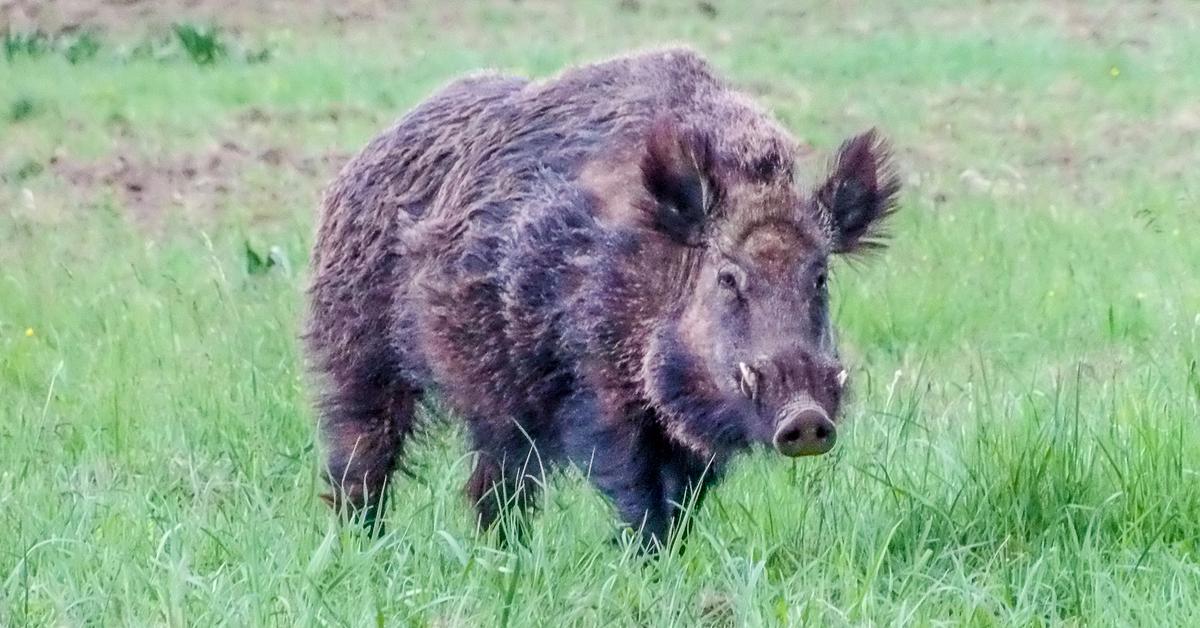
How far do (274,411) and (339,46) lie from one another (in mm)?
11208

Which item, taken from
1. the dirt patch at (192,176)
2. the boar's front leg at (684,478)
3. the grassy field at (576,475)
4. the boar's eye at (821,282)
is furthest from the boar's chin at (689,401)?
the dirt patch at (192,176)

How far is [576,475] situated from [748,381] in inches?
38.4

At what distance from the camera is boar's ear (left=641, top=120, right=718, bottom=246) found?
4734 mm

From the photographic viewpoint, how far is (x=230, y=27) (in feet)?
57.6

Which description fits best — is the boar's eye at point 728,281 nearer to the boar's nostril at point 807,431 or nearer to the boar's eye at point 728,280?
the boar's eye at point 728,280

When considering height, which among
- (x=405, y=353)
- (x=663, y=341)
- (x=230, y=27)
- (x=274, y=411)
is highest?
(x=663, y=341)

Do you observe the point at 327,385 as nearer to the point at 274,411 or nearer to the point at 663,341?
the point at 274,411

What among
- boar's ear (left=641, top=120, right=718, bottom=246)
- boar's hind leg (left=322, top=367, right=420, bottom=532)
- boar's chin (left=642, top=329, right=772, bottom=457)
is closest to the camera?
boar's chin (left=642, top=329, right=772, bottom=457)

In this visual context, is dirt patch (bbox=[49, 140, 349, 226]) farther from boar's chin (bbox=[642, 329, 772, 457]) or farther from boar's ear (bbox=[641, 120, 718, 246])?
boar's chin (bbox=[642, 329, 772, 457])

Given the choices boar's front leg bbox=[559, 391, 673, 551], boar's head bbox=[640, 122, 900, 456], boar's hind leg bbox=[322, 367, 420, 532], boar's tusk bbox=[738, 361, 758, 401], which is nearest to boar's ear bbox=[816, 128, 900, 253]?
boar's head bbox=[640, 122, 900, 456]

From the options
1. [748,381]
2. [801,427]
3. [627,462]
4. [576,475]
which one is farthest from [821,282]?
[576,475]

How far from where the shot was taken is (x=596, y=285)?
191 inches

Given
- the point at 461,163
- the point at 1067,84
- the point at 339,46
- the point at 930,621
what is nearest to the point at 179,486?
the point at 461,163

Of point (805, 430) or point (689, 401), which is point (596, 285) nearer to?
point (689, 401)
